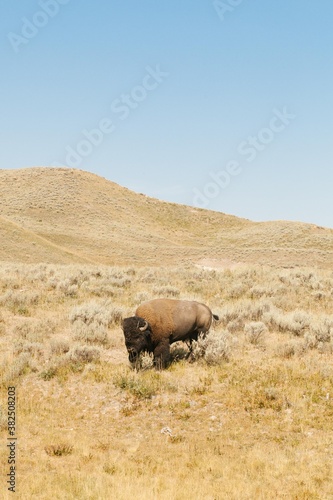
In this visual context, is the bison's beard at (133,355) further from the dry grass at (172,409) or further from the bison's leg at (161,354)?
the bison's leg at (161,354)

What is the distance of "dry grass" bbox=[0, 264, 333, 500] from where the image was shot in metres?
5.82

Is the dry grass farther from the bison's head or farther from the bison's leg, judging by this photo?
the bison's head

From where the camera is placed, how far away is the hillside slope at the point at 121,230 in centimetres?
4538

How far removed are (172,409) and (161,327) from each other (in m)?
2.05

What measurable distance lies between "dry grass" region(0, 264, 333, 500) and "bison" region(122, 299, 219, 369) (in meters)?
0.37

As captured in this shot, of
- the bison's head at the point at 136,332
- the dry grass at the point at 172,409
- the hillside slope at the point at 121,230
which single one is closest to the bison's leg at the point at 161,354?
the dry grass at the point at 172,409

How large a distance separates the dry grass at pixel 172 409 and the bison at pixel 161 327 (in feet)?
1.21

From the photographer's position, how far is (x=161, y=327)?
9.64 metres

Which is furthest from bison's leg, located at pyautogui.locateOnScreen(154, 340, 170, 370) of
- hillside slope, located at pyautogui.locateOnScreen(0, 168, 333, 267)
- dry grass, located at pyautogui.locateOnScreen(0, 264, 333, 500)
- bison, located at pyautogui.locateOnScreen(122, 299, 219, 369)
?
hillside slope, located at pyautogui.locateOnScreen(0, 168, 333, 267)

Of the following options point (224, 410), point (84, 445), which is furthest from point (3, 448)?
point (224, 410)

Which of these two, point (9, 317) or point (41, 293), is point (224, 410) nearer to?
point (9, 317)

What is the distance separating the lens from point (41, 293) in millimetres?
17094

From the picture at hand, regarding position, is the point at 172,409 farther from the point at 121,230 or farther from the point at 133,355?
the point at 121,230

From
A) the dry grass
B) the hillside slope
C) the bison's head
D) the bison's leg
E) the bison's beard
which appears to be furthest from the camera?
the hillside slope
